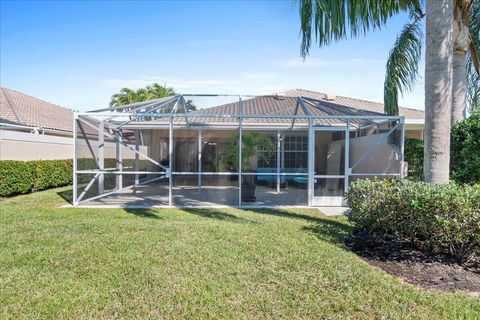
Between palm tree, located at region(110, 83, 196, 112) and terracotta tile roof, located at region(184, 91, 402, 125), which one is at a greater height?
palm tree, located at region(110, 83, 196, 112)

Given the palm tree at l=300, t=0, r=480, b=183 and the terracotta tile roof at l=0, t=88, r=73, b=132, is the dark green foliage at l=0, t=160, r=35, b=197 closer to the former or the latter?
the terracotta tile roof at l=0, t=88, r=73, b=132

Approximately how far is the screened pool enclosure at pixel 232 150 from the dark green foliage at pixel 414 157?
20.5 inches

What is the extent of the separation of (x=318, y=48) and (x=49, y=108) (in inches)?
871

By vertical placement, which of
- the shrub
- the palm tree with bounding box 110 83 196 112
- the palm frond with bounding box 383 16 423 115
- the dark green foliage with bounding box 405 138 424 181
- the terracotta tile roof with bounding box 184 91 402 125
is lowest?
the shrub

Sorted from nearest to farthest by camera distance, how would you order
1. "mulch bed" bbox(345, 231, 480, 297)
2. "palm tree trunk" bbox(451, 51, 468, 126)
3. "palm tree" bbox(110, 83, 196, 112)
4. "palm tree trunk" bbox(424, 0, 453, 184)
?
"mulch bed" bbox(345, 231, 480, 297) < "palm tree trunk" bbox(424, 0, 453, 184) < "palm tree trunk" bbox(451, 51, 468, 126) < "palm tree" bbox(110, 83, 196, 112)

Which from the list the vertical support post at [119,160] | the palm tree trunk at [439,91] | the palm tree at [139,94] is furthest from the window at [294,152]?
the palm tree at [139,94]

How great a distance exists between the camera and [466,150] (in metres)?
8.13

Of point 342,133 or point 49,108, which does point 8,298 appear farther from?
point 49,108

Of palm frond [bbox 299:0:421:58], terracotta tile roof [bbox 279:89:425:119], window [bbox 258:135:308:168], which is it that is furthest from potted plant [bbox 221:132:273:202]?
terracotta tile roof [bbox 279:89:425:119]

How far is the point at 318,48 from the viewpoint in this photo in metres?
8.20

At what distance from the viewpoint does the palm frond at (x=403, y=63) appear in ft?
33.8

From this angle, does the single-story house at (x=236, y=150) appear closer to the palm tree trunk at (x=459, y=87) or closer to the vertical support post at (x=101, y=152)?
the vertical support post at (x=101, y=152)

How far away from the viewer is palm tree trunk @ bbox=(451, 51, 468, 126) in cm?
887

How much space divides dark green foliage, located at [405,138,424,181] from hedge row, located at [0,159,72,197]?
12987 mm
